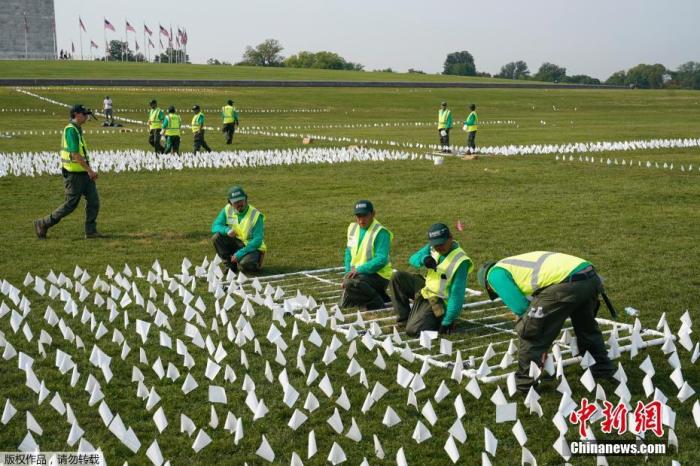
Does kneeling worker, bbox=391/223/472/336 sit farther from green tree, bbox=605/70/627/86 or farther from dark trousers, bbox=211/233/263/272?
green tree, bbox=605/70/627/86


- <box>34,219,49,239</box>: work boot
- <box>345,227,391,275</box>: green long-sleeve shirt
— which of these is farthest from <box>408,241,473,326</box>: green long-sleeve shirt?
<box>34,219,49,239</box>: work boot

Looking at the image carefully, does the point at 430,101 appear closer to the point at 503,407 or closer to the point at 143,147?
the point at 143,147

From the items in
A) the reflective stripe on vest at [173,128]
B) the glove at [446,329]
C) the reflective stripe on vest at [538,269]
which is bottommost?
the glove at [446,329]

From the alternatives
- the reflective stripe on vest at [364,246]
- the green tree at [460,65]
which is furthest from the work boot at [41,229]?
the green tree at [460,65]

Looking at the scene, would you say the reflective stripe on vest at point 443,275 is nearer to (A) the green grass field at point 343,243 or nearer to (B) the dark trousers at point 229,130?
(A) the green grass field at point 343,243

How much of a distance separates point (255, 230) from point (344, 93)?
212ft

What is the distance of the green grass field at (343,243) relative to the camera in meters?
6.91

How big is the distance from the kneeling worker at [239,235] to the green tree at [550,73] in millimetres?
159320

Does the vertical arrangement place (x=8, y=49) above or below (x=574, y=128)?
above

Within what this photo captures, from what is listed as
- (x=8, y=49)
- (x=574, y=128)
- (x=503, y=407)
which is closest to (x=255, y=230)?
(x=503, y=407)

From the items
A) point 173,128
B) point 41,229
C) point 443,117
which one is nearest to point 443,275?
point 41,229

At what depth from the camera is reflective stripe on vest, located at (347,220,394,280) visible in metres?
10.7

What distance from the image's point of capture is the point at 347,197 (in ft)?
66.7

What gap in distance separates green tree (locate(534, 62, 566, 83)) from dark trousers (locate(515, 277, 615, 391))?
16341 cm
